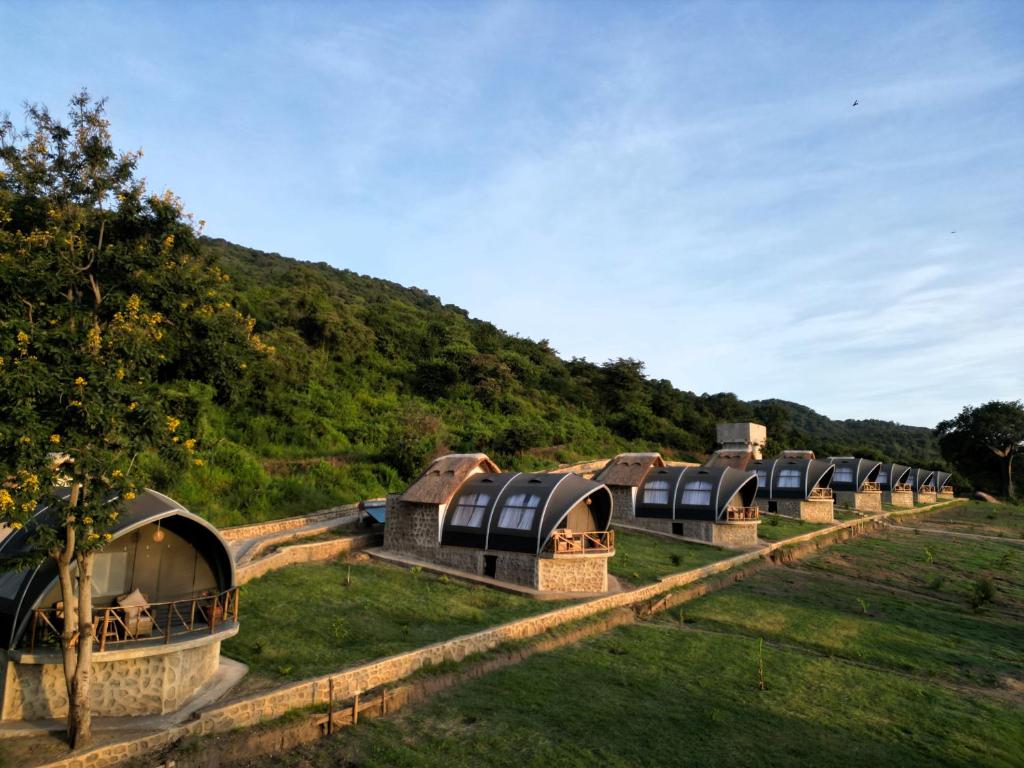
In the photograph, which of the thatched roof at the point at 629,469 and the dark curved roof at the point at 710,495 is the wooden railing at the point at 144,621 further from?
the dark curved roof at the point at 710,495

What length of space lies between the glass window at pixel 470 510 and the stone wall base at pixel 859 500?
2039 inches

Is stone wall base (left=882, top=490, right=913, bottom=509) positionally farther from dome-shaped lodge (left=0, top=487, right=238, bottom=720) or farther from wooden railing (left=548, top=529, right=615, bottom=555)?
dome-shaped lodge (left=0, top=487, right=238, bottom=720)

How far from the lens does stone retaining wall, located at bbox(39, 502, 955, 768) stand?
12.7 meters

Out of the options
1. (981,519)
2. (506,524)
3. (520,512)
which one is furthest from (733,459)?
(506,524)

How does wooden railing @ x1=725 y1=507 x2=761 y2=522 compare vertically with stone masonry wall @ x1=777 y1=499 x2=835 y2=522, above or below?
above

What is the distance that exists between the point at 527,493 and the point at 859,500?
52.2 m

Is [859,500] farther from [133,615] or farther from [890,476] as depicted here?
[133,615]

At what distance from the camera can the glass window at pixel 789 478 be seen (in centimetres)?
5434

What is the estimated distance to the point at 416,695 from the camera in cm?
1634

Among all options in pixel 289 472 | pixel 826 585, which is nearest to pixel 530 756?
pixel 826 585

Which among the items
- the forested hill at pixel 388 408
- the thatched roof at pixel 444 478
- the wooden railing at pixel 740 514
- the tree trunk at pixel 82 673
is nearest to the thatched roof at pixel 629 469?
the wooden railing at pixel 740 514

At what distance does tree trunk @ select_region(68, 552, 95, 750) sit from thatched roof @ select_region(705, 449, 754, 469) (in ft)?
170

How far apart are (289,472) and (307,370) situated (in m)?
17.6

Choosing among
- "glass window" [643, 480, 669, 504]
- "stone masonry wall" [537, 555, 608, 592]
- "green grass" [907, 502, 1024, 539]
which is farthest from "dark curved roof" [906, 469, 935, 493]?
"stone masonry wall" [537, 555, 608, 592]
